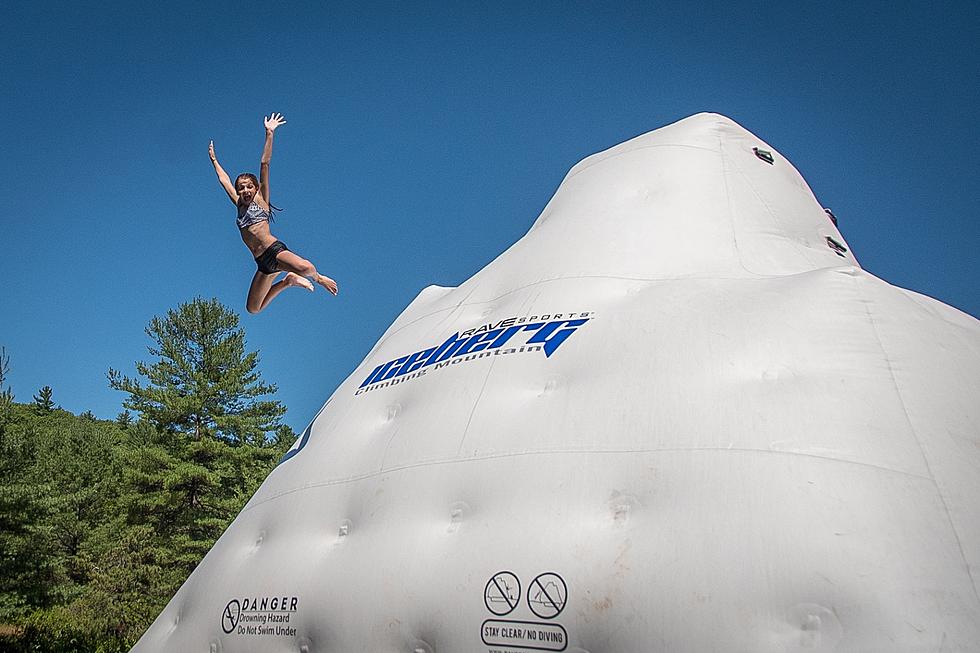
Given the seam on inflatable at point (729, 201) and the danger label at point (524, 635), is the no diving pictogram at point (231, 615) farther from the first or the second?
the seam on inflatable at point (729, 201)

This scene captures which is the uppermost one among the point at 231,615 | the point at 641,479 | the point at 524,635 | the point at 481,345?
the point at 481,345

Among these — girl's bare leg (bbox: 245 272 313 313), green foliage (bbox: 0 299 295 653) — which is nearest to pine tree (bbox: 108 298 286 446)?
green foliage (bbox: 0 299 295 653)

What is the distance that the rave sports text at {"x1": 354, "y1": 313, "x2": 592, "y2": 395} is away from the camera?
3941mm

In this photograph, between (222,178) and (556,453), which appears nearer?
(556,453)

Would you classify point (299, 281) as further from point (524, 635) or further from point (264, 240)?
point (524, 635)

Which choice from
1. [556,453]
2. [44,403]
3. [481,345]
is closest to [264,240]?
[481,345]

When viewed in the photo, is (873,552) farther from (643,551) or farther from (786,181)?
(786,181)

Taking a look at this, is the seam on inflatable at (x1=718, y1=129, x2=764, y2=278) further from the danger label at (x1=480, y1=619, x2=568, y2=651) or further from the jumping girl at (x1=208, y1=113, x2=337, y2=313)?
the jumping girl at (x1=208, y1=113, x2=337, y2=313)

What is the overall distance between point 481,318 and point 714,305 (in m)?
1.59

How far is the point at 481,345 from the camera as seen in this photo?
4195mm

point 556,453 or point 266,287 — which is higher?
point 266,287

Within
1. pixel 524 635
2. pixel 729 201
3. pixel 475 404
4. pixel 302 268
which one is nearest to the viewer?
pixel 524 635

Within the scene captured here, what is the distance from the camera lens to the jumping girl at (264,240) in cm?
581

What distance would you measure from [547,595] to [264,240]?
4.24m
